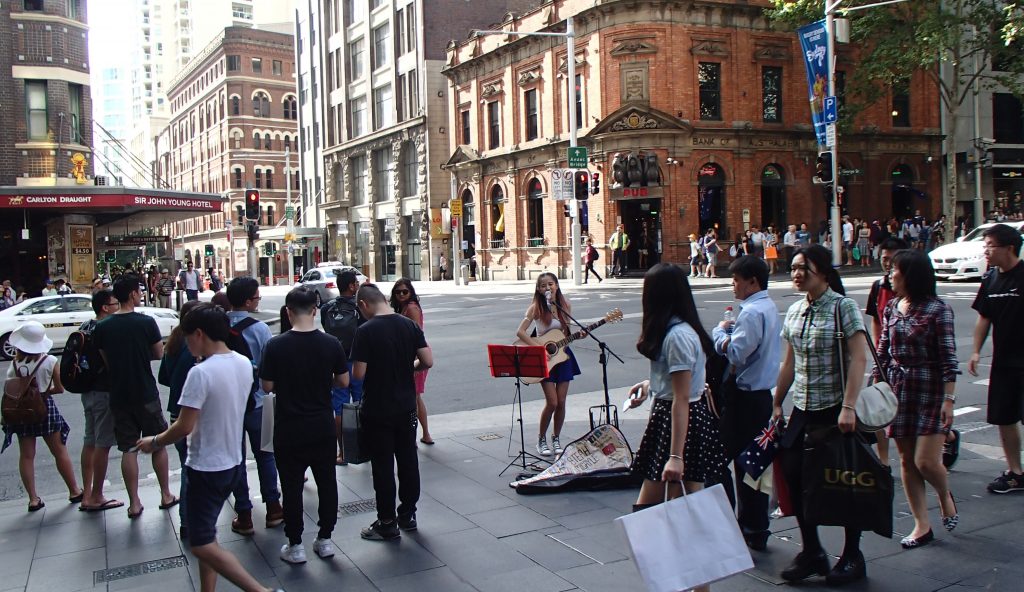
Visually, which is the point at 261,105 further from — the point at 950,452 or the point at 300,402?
the point at 950,452

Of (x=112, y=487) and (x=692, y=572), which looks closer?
(x=692, y=572)

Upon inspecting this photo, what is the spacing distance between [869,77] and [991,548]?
33.9m

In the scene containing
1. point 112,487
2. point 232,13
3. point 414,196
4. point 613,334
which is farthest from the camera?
point 232,13

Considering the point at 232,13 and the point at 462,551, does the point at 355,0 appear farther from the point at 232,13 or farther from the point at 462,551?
the point at 232,13

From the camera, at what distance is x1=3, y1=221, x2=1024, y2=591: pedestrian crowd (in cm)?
472

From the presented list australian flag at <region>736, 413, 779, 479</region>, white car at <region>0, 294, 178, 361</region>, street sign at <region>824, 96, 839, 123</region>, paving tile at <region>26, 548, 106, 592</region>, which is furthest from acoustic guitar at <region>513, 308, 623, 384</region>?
street sign at <region>824, 96, 839, 123</region>

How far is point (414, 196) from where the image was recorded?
51875 millimetres

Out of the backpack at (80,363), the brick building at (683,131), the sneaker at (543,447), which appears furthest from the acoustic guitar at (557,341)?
the brick building at (683,131)

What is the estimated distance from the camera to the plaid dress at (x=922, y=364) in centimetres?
538

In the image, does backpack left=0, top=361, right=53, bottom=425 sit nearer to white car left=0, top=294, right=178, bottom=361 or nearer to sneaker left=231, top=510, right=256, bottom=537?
sneaker left=231, top=510, right=256, bottom=537

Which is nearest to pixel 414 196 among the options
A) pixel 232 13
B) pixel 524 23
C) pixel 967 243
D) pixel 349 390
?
pixel 524 23

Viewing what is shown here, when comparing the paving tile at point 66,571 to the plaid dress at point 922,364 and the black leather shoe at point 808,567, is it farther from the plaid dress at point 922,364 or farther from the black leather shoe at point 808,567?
the plaid dress at point 922,364

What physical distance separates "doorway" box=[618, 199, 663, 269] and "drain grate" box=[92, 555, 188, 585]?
31.4 meters

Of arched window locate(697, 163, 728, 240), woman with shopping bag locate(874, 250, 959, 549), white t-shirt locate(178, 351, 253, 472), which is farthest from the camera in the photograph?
arched window locate(697, 163, 728, 240)
